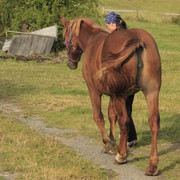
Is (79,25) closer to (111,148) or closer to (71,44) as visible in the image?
(71,44)

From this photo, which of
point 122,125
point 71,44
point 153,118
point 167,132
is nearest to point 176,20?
point 167,132

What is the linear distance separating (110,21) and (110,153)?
2019 mm

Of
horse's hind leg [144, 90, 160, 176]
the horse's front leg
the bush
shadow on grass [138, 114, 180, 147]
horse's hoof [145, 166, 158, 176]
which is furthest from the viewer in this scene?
the bush

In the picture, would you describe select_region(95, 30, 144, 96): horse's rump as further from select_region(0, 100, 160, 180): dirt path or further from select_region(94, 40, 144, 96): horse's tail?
select_region(0, 100, 160, 180): dirt path

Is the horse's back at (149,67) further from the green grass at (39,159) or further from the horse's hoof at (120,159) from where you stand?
the green grass at (39,159)

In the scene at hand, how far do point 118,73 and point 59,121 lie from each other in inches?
169

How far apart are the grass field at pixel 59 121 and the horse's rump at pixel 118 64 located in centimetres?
112

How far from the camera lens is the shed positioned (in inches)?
975

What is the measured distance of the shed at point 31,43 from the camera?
2477 cm

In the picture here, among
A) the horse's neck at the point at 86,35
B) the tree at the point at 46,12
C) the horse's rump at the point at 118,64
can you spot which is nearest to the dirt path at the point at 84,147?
the horse's rump at the point at 118,64

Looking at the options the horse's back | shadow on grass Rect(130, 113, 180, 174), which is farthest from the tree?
the horse's back

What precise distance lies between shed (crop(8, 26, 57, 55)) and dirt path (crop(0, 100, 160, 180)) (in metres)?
12.2

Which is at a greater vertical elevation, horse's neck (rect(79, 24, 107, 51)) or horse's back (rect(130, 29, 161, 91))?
horse's back (rect(130, 29, 161, 91))

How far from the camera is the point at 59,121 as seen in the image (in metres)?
11.5
